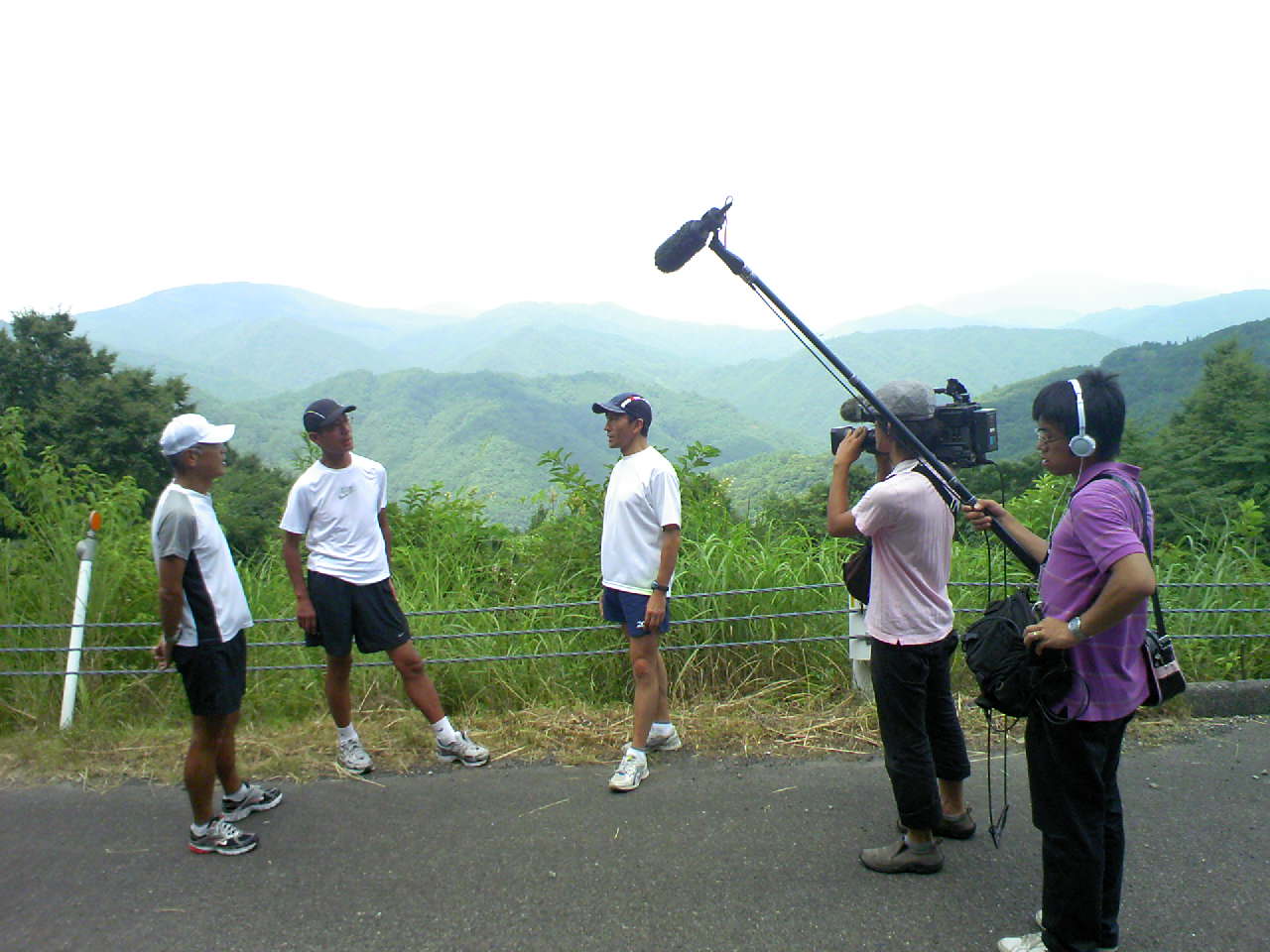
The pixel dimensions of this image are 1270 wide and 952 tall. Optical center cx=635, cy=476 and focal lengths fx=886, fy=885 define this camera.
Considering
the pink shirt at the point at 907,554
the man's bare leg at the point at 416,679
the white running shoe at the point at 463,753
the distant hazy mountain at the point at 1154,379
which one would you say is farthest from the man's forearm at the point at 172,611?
the distant hazy mountain at the point at 1154,379

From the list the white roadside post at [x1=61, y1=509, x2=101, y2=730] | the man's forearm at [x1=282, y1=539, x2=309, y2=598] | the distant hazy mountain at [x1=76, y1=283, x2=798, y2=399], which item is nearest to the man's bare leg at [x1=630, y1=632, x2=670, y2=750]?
the man's forearm at [x1=282, y1=539, x2=309, y2=598]

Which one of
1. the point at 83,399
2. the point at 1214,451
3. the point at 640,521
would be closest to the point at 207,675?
the point at 640,521

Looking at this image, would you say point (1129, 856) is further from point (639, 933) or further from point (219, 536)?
point (219, 536)

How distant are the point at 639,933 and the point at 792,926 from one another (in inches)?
19.0

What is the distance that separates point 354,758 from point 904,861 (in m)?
2.49

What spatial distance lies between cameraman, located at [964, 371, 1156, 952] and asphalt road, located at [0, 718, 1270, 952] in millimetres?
431

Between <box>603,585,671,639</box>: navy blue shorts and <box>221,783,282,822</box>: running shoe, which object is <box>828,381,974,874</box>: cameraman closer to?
<box>603,585,671,639</box>: navy blue shorts

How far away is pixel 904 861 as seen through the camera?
120 inches

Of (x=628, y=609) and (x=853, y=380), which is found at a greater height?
(x=853, y=380)

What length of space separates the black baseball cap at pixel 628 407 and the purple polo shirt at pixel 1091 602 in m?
1.95

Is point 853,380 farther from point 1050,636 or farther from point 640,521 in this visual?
point 640,521

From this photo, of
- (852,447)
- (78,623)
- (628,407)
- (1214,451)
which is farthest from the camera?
(1214,451)

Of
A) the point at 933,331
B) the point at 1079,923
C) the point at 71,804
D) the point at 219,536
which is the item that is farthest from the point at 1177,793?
the point at 933,331

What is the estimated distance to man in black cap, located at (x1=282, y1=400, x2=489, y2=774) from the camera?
3992mm
